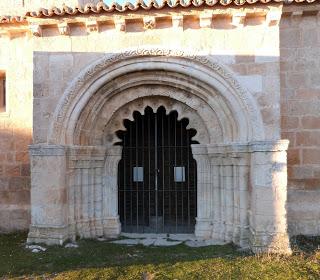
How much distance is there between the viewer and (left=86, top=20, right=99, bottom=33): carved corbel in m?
5.54

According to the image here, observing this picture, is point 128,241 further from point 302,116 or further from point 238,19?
point 238,19

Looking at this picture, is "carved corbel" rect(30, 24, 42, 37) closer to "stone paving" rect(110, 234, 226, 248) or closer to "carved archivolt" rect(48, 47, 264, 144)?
"carved archivolt" rect(48, 47, 264, 144)

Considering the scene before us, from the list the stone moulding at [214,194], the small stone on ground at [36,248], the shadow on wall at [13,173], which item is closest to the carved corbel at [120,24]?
the stone moulding at [214,194]

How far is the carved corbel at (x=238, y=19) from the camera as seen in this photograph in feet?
Answer: 17.4

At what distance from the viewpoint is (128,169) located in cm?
698

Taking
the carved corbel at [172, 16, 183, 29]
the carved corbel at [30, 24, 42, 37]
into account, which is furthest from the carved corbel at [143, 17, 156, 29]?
the carved corbel at [30, 24, 42, 37]

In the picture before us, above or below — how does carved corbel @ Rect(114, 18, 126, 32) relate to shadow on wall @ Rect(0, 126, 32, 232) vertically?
above

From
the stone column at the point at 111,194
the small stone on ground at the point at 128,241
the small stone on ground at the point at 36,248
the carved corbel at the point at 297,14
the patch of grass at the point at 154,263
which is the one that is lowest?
the patch of grass at the point at 154,263

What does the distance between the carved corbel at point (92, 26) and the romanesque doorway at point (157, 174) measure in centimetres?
184

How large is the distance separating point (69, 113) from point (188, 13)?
2.47m

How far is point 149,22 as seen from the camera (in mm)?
5492

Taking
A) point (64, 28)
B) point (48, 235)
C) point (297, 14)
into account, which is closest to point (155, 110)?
point (64, 28)

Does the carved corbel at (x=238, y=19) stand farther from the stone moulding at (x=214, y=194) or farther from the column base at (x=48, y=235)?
the column base at (x=48, y=235)

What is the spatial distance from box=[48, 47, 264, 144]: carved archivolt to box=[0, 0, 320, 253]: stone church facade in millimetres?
17
